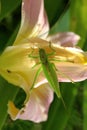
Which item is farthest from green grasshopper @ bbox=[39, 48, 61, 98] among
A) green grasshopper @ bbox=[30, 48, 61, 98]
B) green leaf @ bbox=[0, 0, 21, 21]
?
green leaf @ bbox=[0, 0, 21, 21]

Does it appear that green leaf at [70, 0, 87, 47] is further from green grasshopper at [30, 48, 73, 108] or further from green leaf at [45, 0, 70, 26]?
green grasshopper at [30, 48, 73, 108]

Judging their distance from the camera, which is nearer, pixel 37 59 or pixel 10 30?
pixel 37 59

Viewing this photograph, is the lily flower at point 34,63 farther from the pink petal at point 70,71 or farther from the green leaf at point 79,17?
the green leaf at point 79,17

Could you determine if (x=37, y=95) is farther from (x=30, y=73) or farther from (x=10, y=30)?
(x=10, y=30)

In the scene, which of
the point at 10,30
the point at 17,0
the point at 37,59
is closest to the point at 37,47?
the point at 37,59

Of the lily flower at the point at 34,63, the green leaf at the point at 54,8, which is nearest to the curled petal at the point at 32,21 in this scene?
the lily flower at the point at 34,63

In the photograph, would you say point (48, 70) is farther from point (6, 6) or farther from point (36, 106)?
point (6, 6)
